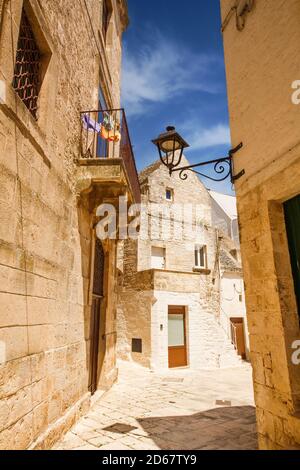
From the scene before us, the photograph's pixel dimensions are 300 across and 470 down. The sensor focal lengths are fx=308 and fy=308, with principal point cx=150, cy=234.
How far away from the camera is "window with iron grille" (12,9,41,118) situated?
382 cm

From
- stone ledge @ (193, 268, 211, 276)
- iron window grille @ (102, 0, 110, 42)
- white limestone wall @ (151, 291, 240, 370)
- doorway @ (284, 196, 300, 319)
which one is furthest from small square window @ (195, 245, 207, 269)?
doorway @ (284, 196, 300, 319)

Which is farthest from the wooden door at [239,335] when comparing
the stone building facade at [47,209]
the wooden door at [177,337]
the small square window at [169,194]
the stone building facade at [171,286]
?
the stone building facade at [47,209]

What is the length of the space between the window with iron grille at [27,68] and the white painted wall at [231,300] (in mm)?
14083

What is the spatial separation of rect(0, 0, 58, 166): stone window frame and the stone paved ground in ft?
13.4

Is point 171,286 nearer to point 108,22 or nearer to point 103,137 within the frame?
point 103,137

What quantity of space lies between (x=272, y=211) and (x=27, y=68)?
11.9ft

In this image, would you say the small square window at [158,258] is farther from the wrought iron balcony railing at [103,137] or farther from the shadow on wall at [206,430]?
the shadow on wall at [206,430]

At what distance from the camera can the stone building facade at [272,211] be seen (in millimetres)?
3402

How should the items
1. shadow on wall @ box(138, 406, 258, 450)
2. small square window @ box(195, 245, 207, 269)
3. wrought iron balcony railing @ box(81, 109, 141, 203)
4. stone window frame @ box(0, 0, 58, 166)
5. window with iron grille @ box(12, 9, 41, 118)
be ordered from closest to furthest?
stone window frame @ box(0, 0, 58, 166)
window with iron grille @ box(12, 9, 41, 118)
shadow on wall @ box(138, 406, 258, 450)
wrought iron balcony railing @ box(81, 109, 141, 203)
small square window @ box(195, 245, 207, 269)

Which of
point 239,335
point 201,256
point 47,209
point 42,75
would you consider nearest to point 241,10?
point 42,75

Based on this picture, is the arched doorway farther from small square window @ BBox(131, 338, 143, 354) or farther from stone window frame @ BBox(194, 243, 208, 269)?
stone window frame @ BBox(194, 243, 208, 269)

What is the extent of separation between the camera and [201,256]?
55.1 ft
